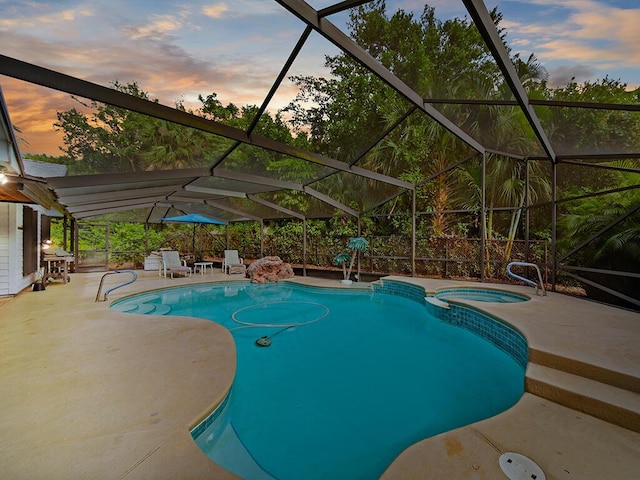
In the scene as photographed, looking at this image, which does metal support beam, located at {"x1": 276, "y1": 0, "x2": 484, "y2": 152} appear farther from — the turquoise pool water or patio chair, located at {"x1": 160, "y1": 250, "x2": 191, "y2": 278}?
patio chair, located at {"x1": 160, "y1": 250, "x2": 191, "y2": 278}

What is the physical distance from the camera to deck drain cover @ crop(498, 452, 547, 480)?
1686 millimetres

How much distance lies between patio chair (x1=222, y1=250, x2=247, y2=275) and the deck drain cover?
1114cm

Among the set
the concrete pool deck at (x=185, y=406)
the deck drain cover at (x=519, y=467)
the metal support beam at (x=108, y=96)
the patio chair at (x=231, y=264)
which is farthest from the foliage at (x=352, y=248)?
the deck drain cover at (x=519, y=467)

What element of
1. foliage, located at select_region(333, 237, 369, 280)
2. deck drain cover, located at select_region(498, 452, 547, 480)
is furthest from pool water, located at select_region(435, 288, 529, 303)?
deck drain cover, located at select_region(498, 452, 547, 480)

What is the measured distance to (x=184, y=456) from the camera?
5.96 ft

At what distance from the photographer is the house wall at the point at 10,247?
259 inches

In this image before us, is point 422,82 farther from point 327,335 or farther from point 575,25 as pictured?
point 327,335

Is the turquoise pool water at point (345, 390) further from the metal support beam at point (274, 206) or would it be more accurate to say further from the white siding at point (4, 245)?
the metal support beam at point (274, 206)

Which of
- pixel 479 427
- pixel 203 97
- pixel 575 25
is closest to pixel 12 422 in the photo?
pixel 479 427

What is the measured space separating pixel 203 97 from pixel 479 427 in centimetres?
847

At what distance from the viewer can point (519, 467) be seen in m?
1.76

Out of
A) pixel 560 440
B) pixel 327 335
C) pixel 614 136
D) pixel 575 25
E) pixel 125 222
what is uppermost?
pixel 575 25

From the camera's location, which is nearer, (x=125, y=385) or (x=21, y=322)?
(x=125, y=385)

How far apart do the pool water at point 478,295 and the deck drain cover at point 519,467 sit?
5.22m
